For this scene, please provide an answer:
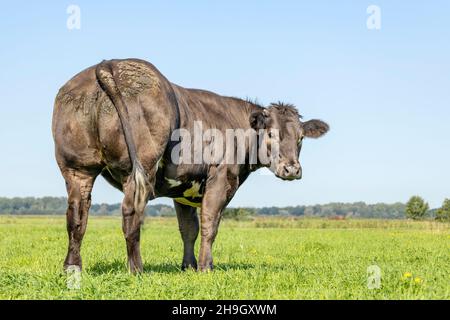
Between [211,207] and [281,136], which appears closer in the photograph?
[211,207]

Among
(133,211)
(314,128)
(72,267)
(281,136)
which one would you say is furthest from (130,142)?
(314,128)

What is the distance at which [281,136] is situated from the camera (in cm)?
1192

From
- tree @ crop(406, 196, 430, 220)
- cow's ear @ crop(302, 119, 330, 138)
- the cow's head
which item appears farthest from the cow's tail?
tree @ crop(406, 196, 430, 220)

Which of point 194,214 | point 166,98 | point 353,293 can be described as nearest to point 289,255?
point 194,214

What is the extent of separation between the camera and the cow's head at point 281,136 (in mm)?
11670

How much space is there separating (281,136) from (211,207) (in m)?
2.18

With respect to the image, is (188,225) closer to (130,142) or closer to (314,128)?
(130,142)

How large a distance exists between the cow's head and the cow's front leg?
1.27 metres

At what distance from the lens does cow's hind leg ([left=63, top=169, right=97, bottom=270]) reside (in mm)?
9312

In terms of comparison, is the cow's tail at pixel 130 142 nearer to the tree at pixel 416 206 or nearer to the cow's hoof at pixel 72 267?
the cow's hoof at pixel 72 267

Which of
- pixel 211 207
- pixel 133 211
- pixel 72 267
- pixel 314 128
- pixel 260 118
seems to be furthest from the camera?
pixel 314 128

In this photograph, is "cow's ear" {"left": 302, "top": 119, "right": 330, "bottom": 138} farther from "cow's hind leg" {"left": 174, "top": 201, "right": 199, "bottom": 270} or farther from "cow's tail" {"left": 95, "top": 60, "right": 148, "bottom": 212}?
"cow's tail" {"left": 95, "top": 60, "right": 148, "bottom": 212}

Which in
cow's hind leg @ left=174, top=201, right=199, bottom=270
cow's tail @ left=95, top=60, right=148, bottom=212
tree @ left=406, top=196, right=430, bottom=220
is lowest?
tree @ left=406, top=196, right=430, bottom=220
